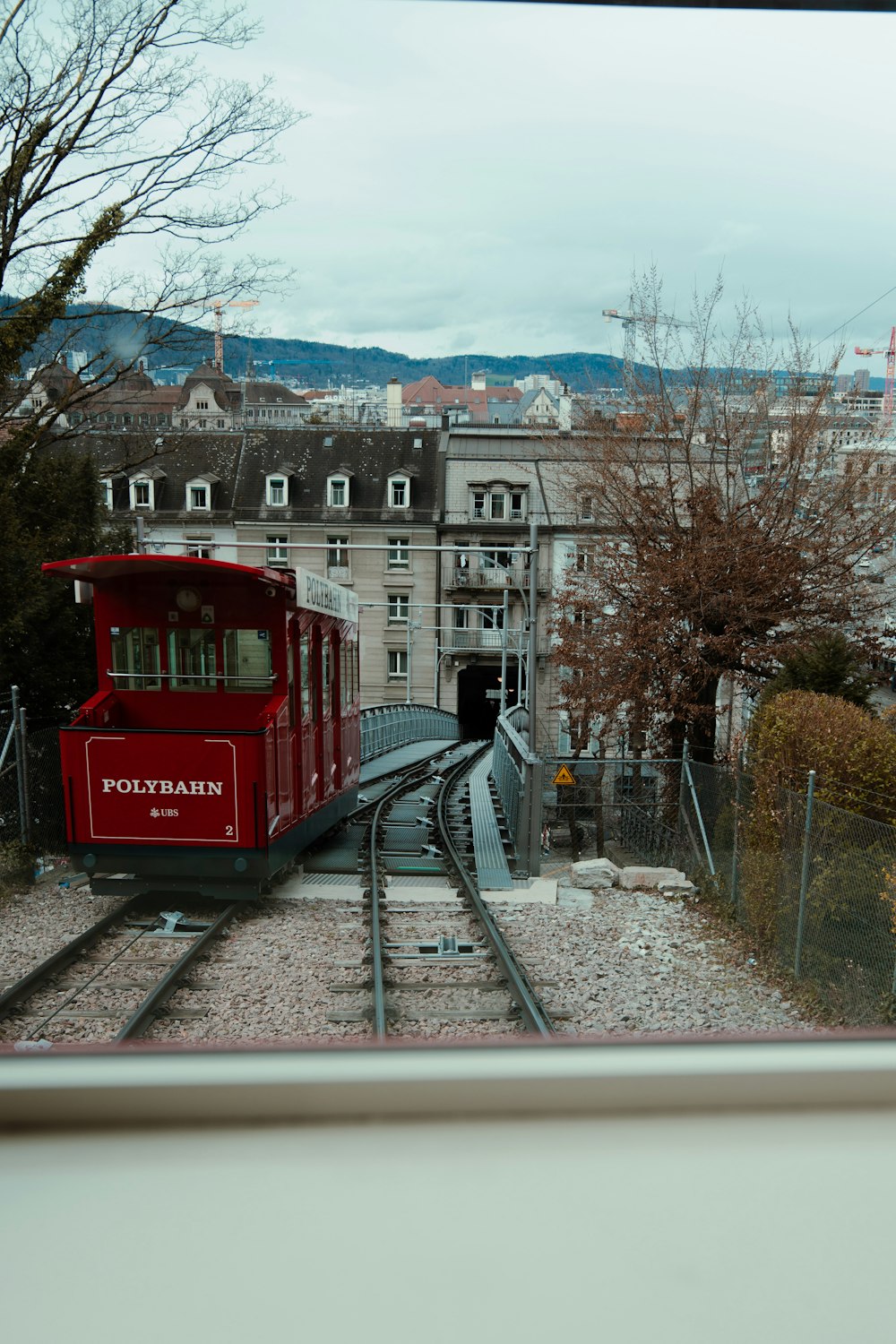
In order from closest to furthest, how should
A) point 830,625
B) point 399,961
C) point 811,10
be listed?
point 811,10
point 399,961
point 830,625

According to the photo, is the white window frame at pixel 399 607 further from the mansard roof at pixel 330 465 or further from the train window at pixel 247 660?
the train window at pixel 247 660

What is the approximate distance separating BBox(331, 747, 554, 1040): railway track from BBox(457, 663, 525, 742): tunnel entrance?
3.68m

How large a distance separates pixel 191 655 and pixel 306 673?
82 cm

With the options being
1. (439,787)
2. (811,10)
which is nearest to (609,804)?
(439,787)

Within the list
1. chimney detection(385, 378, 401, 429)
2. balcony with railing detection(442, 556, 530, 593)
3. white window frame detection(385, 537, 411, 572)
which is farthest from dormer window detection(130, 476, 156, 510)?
chimney detection(385, 378, 401, 429)

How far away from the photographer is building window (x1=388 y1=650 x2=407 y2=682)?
9.34 meters

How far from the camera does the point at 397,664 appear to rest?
9.82m

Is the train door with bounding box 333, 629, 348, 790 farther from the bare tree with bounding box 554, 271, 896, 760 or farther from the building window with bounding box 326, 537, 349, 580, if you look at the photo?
the bare tree with bounding box 554, 271, 896, 760

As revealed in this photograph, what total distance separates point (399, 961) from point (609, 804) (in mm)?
5058

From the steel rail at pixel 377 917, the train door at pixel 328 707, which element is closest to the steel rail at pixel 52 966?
the steel rail at pixel 377 917

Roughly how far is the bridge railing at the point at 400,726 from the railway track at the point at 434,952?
20.4 ft

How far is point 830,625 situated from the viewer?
33.2 feet

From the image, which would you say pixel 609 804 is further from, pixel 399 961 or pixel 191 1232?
pixel 191 1232

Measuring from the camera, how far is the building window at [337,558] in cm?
790
